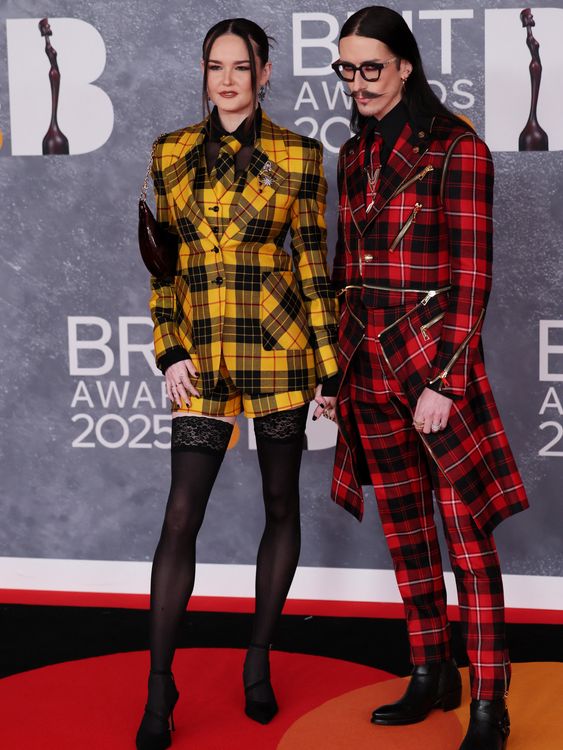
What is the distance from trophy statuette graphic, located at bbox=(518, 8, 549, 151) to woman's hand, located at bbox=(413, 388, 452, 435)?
136 centimetres

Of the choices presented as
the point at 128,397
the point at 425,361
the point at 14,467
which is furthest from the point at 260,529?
the point at 425,361

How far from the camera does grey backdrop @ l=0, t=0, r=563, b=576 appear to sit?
3.35 meters

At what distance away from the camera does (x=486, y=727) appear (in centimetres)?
233

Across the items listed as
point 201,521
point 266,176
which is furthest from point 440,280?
point 201,521

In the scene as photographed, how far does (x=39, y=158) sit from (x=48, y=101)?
20cm

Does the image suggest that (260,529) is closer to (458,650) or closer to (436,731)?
(458,650)

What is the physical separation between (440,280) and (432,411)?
0.99ft

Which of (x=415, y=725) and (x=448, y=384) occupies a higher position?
(x=448, y=384)

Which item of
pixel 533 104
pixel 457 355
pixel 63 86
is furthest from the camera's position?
pixel 63 86

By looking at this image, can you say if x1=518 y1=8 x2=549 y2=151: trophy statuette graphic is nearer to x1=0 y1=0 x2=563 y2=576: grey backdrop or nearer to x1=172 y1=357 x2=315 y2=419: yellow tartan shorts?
x1=0 y1=0 x2=563 y2=576: grey backdrop

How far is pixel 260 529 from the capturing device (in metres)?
3.62

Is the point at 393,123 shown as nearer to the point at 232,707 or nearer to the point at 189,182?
the point at 189,182

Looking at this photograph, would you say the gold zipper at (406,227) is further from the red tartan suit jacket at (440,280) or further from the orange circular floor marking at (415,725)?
the orange circular floor marking at (415,725)

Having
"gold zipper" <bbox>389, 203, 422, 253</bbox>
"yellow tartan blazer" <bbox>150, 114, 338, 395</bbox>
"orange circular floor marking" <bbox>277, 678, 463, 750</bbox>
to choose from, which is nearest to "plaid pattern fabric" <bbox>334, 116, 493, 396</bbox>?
"gold zipper" <bbox>389, 203, 422, 253</bbox>
